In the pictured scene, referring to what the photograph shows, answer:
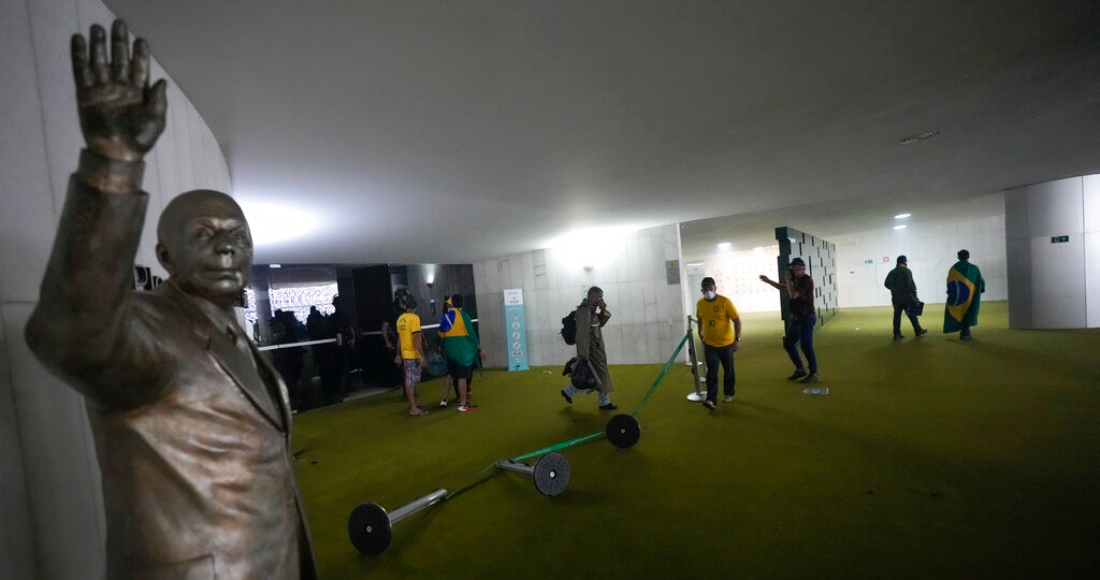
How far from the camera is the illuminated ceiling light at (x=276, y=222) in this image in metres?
5.06

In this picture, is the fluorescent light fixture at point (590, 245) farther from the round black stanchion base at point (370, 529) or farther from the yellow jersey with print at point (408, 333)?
the round black stanchion base at point (370, 529)

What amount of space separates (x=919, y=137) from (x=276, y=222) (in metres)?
7.85

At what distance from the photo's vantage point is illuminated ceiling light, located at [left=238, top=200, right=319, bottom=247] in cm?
506

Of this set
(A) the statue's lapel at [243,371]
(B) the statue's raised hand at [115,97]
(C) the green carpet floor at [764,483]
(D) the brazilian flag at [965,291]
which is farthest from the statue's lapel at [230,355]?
(D) the brazilian flag at [965,291]

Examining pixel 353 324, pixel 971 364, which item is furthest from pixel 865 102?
pixel 353 324

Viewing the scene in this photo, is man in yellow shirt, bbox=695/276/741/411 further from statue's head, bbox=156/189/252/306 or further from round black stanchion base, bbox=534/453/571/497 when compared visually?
statue's head, bbox=156/189/252/306

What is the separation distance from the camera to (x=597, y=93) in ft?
10.5

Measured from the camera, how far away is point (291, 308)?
8461mm

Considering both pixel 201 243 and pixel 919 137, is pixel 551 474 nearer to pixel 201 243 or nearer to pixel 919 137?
pixel 201 243

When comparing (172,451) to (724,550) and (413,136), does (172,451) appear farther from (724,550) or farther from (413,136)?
(413,136)

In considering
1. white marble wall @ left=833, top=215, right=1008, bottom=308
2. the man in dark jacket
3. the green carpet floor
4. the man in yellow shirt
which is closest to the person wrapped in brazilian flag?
the man in dark jacket

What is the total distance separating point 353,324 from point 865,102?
9.86 meters

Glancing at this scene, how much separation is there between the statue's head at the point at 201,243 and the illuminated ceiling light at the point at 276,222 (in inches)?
177

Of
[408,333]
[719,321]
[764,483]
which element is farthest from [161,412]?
[408,333]
